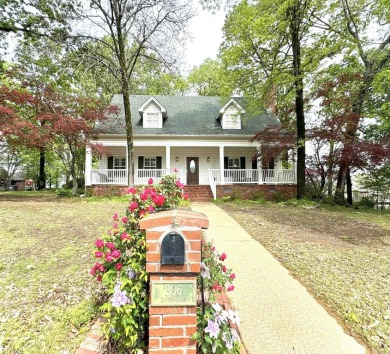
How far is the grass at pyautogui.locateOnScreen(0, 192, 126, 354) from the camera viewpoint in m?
2.14

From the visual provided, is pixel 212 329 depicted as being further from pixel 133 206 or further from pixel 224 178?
pixel 224 178

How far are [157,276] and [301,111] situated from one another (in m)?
11.9

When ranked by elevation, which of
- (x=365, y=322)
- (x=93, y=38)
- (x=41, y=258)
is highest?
(x=93, y=38)

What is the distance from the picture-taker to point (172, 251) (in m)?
1.65

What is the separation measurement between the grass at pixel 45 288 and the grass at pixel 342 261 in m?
2.75

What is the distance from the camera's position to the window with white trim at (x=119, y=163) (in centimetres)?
1512

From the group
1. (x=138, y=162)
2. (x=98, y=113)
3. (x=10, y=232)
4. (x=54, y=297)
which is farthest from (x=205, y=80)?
(x=54, y=297)

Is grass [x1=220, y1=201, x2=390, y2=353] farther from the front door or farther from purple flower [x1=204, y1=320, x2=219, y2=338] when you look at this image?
the front door

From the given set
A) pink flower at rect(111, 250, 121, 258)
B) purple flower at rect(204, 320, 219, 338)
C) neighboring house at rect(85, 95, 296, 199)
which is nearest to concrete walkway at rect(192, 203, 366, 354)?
purple flower at rect(204, 320, 219, 338)

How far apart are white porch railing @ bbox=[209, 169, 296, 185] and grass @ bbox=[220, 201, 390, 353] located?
20.1 feet

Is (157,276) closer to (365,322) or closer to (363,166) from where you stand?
(365,322)

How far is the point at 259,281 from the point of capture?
10.9ft

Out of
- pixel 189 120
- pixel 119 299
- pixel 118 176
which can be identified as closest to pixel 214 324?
pixel 119 299

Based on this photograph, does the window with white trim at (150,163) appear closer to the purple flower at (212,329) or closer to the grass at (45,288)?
the grass at (45,288)
